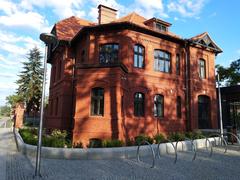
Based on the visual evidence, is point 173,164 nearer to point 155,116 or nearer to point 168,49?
point 155,116

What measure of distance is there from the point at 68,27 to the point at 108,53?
789 cm

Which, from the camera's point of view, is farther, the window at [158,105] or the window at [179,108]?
the window at [179,108]

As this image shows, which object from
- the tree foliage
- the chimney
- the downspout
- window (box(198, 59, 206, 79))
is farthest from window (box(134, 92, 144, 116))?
the tree foliage

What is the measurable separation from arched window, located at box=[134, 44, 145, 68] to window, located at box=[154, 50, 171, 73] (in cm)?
142

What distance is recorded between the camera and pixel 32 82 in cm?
3919

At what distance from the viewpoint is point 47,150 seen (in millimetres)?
9164

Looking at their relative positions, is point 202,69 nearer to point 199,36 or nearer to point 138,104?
point 199,36

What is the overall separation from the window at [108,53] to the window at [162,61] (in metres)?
3.75

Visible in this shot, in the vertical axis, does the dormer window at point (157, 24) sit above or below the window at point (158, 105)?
above

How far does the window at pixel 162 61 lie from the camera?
1728 cm

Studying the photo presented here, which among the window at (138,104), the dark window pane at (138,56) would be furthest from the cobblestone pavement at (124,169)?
the dark window pane at (138,56)

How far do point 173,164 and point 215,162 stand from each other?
2.03m

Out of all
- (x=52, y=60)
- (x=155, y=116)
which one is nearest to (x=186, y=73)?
(x=155, y=116)

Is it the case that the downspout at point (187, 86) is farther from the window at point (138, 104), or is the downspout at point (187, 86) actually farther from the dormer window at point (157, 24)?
the window at point (138, 104)
